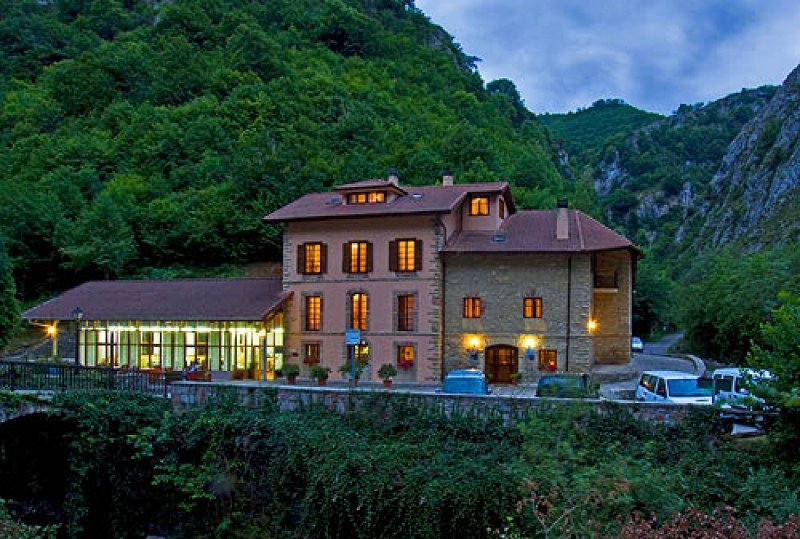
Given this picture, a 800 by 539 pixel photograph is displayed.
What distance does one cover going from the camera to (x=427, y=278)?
30.7m

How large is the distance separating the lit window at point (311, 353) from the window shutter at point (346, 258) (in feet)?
12.4

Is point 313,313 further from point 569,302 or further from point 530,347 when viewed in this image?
point 569,302

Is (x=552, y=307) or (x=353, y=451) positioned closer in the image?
(x=353, y=451)

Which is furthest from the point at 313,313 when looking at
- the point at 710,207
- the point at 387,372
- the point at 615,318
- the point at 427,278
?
the point at 710,207

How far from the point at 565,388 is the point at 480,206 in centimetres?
1442

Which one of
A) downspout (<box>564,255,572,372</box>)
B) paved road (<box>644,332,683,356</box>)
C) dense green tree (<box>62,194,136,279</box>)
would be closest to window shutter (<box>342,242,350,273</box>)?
downspout (<box>564,255,572,372</box>)

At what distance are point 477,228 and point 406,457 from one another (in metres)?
17.6

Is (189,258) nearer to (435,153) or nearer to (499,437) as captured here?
(435,153)

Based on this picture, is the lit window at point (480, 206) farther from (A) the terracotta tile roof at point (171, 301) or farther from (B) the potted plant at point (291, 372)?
(B) the potted plant at point (291, 372)

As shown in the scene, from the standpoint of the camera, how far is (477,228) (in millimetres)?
32562

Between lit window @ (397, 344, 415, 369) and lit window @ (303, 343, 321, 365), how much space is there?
3902 millimetres

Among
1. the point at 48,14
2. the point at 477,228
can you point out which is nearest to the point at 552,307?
the point at 477,228

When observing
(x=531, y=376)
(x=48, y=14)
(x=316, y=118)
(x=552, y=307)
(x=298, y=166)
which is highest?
(x=48, y=14)

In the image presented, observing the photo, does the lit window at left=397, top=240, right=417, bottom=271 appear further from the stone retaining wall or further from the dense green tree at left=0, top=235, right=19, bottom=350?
the dense green tree at left=0, top=235, right=19, bottom=350
